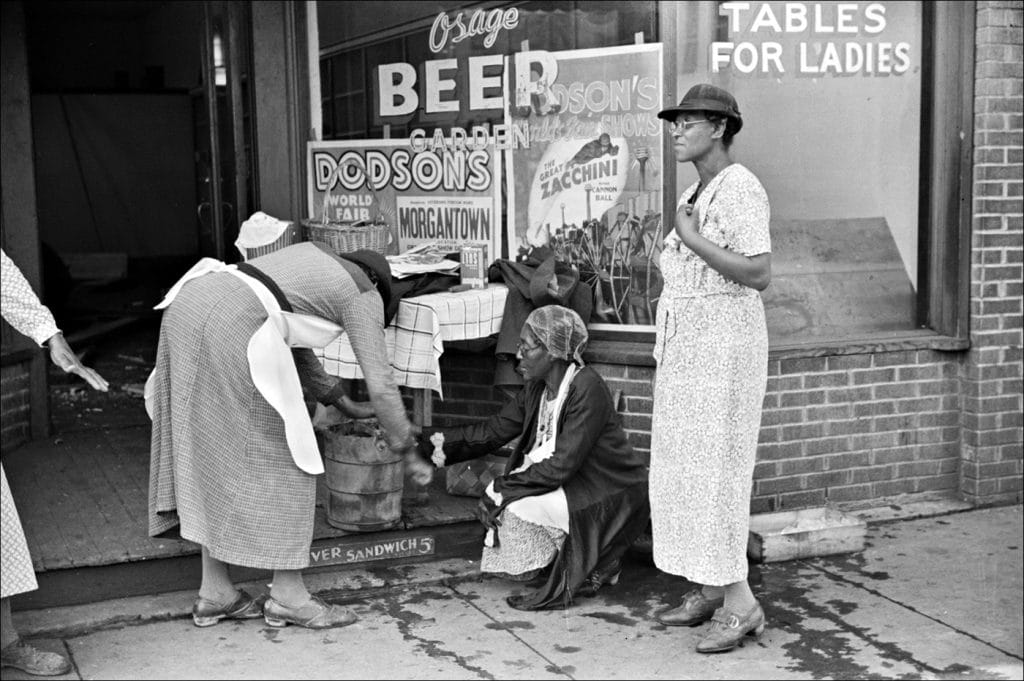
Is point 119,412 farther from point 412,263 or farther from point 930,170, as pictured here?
point 930,170

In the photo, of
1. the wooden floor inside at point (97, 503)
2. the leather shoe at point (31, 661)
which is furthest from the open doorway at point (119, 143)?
the leather shoe at point (31, 661)

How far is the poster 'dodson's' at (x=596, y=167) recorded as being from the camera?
595 centimetres

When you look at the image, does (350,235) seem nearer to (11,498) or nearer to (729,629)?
(11,498)

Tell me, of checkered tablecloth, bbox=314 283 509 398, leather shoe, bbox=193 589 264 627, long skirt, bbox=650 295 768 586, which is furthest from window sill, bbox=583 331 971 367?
leather shoe, bbox=193 589 264 627

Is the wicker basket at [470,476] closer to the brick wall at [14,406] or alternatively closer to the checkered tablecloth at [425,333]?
the checkered tablecloth at [425,333]

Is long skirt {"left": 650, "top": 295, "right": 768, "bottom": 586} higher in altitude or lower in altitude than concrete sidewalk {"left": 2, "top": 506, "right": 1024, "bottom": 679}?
higher

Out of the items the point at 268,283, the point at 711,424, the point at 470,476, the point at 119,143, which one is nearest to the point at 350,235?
the point at 470,476

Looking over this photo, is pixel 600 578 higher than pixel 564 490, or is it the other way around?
pixel 564 490

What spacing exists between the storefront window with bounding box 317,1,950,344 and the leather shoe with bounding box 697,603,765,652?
5.49 ft

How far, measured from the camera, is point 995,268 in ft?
21.1

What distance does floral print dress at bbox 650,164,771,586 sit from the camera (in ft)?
14.9

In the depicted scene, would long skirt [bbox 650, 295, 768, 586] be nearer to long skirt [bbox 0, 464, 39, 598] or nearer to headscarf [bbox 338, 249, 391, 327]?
headscarf [bbox 338, 249, 391, 327]

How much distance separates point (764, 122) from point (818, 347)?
43.9 inches

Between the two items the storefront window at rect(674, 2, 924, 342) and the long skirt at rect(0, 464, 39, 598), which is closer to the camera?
the long skirt at rect(0, 464, 39, 598)
